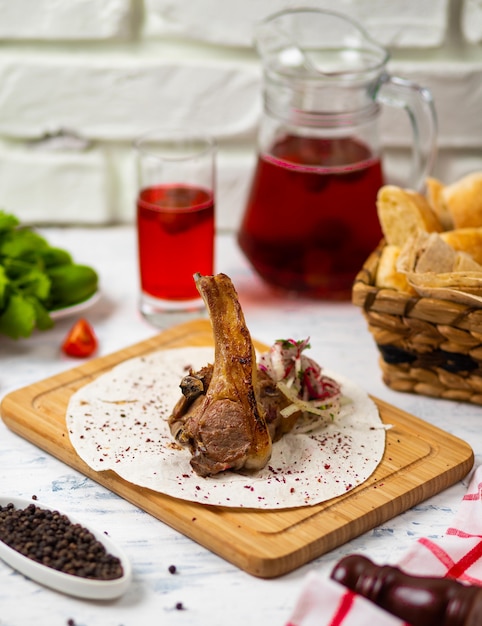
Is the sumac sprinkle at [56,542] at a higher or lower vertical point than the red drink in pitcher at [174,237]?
lower


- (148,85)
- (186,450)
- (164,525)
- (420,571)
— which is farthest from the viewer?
(148,85)

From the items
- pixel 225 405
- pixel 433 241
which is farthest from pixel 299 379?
pixel 433 241

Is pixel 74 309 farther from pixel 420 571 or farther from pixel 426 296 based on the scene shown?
pixel 420 571

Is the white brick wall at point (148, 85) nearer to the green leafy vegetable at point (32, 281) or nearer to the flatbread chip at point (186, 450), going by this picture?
the green leafy vegetable at point (32, 281)

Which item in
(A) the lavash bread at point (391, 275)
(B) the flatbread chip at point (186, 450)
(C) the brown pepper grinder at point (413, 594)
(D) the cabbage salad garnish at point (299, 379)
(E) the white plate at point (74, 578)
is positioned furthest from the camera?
(A) the lavash bread at point (391, 275)

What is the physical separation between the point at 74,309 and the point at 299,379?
65cm

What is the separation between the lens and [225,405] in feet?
4.87

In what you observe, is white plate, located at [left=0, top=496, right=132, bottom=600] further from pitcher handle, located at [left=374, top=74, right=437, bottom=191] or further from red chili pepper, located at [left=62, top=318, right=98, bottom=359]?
pitcher handle, located at [left=374, top=74, right=437, bottom=191]

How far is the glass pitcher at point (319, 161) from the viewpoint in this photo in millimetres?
2059

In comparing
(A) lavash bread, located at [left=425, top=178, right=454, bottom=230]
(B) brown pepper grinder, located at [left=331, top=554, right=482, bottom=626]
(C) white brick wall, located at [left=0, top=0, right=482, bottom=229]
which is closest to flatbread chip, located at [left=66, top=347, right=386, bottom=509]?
(B) brown pepper grinder, located at [left=331, top=554, right=482, bottom=626]

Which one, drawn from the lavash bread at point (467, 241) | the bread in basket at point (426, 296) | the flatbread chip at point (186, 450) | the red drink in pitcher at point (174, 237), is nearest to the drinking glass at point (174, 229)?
the red drink in pitcher at point (174, 237)

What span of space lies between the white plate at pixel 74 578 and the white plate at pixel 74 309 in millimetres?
792

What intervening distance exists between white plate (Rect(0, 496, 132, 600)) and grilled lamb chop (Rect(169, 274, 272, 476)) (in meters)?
0.21

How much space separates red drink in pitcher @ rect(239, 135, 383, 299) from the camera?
2.06 meters
